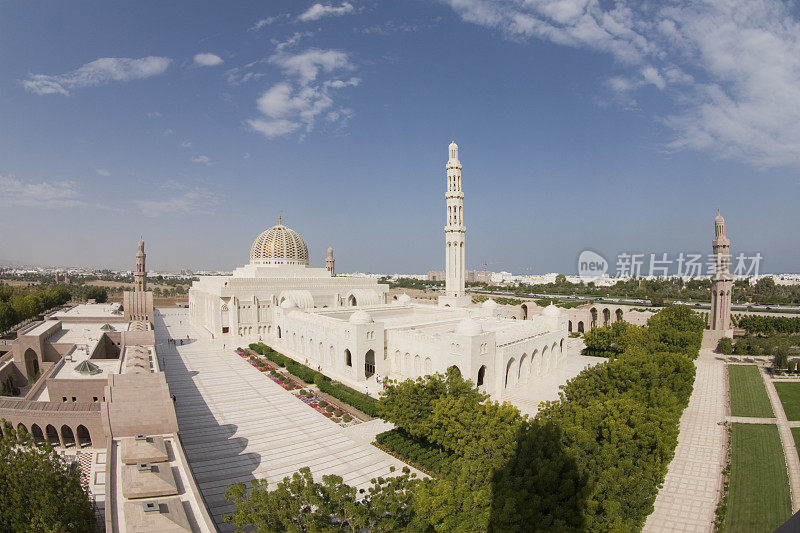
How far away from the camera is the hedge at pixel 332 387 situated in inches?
880

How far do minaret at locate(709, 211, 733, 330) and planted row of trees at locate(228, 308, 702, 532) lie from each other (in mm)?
26730

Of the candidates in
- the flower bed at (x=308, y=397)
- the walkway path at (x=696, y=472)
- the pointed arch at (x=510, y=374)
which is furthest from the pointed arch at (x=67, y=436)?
the walkway path at (x=696, y=472)

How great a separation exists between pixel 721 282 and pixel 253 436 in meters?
41.4

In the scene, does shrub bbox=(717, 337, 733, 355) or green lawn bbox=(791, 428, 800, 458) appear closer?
green lawn bbox=(791, 428, 800, 458)

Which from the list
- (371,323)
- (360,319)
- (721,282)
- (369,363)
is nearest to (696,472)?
(371,323)

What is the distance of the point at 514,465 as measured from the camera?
12078 mm

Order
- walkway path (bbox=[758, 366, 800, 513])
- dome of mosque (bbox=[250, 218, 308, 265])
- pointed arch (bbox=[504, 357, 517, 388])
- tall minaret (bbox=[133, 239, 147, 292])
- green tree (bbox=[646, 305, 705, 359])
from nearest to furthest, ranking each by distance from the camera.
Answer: walkway path (bbox=[758, 366, 800, 513]), pointed arch (bbox=[504, 357, 517, 388]), green tree (bbox=[646, 305, 705, 359]), dome of mosque (bbox=[250, 218, 308, 265]), tall minaret (bbox=[133, 239, 147, 292])

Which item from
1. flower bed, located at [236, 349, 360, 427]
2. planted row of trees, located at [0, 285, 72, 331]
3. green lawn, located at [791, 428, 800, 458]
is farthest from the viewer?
planted row of trees, located at [0, 285, 72, 331]

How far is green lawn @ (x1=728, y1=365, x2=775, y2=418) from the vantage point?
77.3ft

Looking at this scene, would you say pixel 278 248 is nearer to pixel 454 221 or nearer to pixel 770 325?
pixel 454 221

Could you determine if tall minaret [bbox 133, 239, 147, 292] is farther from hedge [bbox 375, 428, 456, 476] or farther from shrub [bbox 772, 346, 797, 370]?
shrub [bbox 772, 346, 797, 370]

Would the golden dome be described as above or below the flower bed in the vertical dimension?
above

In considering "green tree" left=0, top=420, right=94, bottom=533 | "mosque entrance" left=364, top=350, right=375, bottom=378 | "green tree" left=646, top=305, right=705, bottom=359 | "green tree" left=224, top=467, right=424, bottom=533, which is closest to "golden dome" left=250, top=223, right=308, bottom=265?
"mosque entrance" left=364, top=350, right=375, bottom=378

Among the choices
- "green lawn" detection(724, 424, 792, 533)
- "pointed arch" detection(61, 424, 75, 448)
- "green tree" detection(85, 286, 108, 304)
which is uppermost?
"green tree" detection(85, 286, 108, 304)
